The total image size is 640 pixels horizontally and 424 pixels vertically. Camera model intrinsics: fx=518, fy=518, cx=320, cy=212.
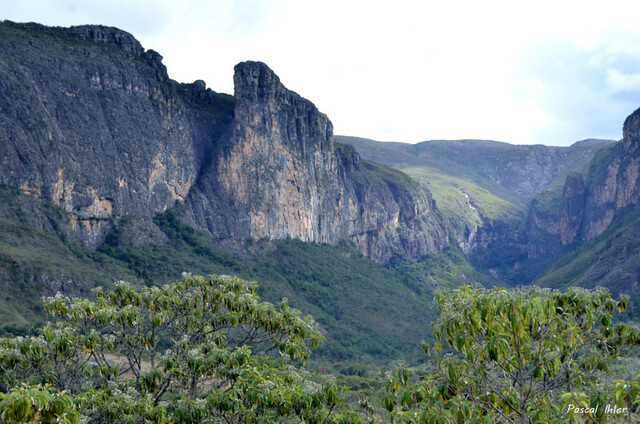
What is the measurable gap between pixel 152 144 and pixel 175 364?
10811cm

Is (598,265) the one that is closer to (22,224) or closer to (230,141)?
(230,141)

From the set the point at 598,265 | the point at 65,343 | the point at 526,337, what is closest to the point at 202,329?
the point at 65,343

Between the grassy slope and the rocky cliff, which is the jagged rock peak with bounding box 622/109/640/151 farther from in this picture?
the rocky cliff

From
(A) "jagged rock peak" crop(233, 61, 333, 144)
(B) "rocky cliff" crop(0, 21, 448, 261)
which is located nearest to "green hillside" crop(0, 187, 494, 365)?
(B) "rocky cliff" crop(0, 21, 448, 261)

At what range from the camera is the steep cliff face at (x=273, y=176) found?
131 metres

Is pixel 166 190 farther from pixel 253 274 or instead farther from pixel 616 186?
pixel 616 186

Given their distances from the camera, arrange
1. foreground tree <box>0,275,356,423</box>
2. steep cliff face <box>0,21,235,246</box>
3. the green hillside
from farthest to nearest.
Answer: steep cliff face <box>0,21,235,246</box>, the green hillside, foreground tree <box>0,275,356,423</box>

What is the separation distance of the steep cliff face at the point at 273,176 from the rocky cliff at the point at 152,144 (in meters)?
0.31

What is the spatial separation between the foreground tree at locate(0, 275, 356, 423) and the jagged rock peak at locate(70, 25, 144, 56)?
110950 mm

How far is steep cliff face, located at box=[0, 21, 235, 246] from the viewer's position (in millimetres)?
87188

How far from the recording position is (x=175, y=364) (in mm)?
14406

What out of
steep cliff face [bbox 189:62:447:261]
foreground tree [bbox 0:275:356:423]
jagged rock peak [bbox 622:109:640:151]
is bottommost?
foreground tree [bbox 0:275:356:423]

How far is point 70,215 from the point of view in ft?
295

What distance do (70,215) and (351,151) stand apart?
11693 cm
